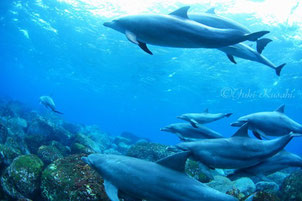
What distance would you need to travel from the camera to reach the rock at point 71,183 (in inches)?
177

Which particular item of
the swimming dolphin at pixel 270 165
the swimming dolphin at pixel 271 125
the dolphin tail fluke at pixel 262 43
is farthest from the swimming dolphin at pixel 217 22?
the swimming dolphin at pixel 270 165

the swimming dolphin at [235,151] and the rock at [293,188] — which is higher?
the swimming dolphin at [235,151]

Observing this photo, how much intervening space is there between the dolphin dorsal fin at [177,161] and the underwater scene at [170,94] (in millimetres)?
19

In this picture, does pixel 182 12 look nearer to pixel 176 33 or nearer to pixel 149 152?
pixel 176 33

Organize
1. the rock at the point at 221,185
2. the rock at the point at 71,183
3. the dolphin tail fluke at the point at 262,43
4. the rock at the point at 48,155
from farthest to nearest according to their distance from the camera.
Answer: the rock at the point at 48,155 < the rock at the point at 221,185 < the rock at the point at 71,183 < the dolphin tail fluke at the point at 262,43

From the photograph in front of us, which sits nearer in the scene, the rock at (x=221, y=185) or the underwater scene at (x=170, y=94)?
the underwater scene at (x=170, y=94)

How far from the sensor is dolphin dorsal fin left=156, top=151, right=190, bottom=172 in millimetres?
3279

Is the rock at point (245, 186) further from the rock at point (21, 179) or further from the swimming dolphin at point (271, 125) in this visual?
the rock at point (21, 179)

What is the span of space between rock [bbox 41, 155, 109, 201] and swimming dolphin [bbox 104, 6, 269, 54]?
3379mm

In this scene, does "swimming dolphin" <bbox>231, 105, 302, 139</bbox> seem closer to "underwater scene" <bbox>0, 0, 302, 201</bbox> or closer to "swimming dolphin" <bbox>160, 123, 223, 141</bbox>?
"underwater scene" <bbox>0, 0, 302, 201</bbox>

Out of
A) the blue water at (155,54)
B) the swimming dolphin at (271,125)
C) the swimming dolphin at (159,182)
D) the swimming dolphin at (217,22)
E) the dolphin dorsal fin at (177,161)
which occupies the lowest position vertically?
the blue water at (155,54)

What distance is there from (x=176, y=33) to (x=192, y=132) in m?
3.36

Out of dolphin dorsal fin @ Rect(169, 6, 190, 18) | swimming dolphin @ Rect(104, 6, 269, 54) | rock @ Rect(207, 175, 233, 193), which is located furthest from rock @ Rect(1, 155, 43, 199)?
dolphin dorsal fin @ Rect(169, 6, 190, 18)

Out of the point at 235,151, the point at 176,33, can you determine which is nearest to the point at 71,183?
the point at 235,151
